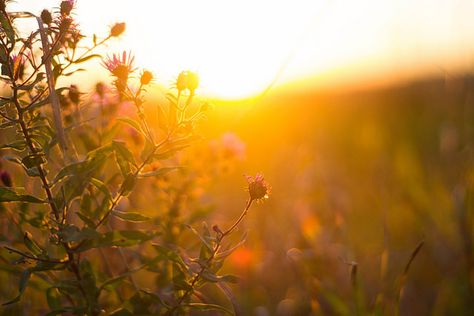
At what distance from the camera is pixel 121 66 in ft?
4.61

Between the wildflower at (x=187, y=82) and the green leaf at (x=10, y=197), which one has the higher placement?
the wildflower at (x=187, y=82)

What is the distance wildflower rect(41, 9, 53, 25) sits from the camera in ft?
4.42

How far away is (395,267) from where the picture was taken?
2809 millimetres

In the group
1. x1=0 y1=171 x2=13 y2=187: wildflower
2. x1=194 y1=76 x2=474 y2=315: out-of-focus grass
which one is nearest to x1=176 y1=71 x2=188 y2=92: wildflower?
x1=0 y1=171 x2=13 y2=187: wildflower

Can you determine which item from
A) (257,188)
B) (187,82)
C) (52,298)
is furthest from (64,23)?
(52,298)

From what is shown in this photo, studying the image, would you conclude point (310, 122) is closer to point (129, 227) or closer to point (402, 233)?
point (402, 233)

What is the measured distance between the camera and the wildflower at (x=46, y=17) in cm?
135

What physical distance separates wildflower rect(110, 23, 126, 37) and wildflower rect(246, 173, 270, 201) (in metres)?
0.53

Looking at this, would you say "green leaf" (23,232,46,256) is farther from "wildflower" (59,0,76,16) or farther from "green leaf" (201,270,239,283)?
"wildflower" (59,0,76,16)

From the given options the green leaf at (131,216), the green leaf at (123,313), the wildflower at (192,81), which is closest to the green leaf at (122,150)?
the green leaf at (131,216)

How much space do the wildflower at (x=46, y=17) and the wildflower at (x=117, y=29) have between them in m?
0.19

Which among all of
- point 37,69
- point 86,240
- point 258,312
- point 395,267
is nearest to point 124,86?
point 37,69

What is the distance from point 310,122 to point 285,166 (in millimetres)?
4368

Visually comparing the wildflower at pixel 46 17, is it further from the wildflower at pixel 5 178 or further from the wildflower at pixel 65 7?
the wildflower at pixel 5 178
